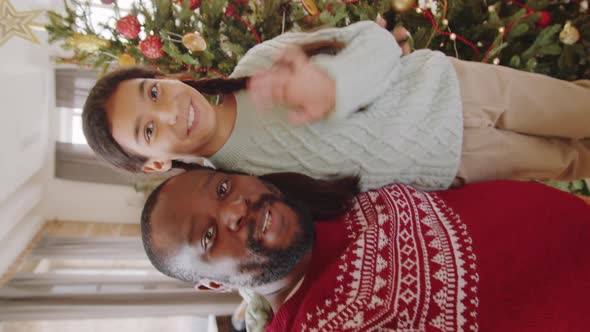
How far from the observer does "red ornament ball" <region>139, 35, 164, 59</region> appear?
77.9 inches

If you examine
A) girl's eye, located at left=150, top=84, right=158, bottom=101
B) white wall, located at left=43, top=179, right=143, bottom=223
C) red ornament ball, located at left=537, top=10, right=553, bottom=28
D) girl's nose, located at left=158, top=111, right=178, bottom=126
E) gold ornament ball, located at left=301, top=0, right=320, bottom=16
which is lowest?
white wall, located at left=43, top=179, right=143, bottom=223

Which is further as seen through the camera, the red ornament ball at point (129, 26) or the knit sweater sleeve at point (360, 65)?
the red ornament ball at point (129, 26)

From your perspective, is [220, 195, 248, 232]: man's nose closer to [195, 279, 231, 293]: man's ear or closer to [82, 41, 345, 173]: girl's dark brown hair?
[195, 279, 231, 293]: man's ear

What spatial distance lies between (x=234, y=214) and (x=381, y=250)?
39 centimetres

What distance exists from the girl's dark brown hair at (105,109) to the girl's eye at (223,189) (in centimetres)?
27

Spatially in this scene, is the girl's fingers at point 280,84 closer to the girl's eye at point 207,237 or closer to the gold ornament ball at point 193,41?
the girl's eye at point 207,237

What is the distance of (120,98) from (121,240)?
121 inches

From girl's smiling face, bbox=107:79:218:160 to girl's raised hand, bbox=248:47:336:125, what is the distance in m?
0.22

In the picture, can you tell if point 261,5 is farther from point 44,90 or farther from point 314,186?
point 44,90

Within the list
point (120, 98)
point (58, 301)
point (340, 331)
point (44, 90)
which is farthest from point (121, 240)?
point (340, 331)

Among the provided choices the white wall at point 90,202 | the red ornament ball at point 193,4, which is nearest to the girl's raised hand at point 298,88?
the red ornament ball at point 193,4

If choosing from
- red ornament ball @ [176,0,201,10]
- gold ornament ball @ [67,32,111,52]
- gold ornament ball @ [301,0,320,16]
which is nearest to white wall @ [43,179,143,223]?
gold ornament ball @ [67,32,111,52]

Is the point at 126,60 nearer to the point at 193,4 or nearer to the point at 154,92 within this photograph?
the point at 193,4

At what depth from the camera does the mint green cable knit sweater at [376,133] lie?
1187 mm
